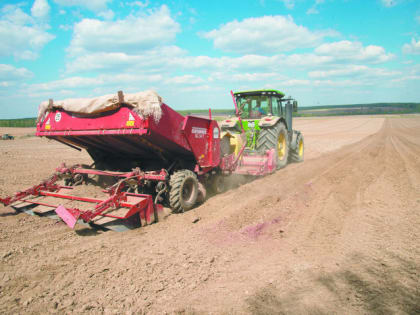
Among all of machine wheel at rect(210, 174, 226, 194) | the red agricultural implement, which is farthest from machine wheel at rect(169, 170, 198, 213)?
machine wheel at rect(210, 174, 226, 194)

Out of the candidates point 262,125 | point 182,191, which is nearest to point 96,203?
point 182,191

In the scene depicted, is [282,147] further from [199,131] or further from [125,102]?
[125,102]

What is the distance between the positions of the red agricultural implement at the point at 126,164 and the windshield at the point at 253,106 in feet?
11.4

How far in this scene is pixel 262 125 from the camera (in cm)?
842

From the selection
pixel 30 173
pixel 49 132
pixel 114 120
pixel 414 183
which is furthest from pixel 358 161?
pixel 30 173

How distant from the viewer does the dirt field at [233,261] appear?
2.49 m

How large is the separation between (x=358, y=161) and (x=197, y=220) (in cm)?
753

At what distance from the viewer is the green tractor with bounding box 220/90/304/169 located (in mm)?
8344

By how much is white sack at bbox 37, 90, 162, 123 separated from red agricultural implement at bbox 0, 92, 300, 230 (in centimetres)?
2

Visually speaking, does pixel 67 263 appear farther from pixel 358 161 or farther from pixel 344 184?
pixel 358 161

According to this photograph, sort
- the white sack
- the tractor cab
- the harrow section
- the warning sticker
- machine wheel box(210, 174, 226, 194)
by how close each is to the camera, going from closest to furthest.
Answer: the harrow section
the white sack
the warning sticker
machine wheel box(210, 174, 226, 194)
the tractor cab

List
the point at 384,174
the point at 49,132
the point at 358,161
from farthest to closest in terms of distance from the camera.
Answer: the point at 358,161, the point at 384,174, the point at 49,132

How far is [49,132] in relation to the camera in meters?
5.15

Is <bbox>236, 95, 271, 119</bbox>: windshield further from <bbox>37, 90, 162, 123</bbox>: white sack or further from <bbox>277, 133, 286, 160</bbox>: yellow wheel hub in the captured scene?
<bbox>37, 90, 162, 123</bbox>: white sack
